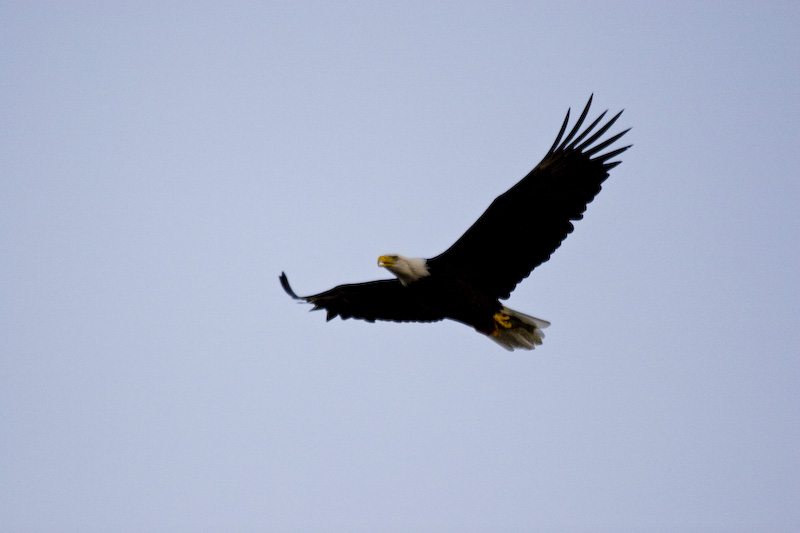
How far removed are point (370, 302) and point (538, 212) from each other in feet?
7.89

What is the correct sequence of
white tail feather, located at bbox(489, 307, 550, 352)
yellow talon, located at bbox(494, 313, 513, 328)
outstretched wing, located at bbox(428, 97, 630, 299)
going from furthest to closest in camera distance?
white tail feather, located at bbox(489, 307, 550, 352), yellow talon, located at bbox(494, 313, 513, 328), outstretched wing, located at bbox(428, 97, 630, 299)

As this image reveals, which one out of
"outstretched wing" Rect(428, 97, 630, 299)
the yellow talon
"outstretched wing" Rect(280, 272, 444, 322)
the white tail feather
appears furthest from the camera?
"outstretched wing" Rect(280, 272, 444, 322)

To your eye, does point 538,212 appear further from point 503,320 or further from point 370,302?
point 370,302

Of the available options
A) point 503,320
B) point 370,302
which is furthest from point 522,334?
point 370,302

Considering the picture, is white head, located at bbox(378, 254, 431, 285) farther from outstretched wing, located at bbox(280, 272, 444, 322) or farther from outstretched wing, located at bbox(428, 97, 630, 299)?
outstretched wing, located at bbox(280, 272, 444, 322)

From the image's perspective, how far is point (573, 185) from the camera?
25.7 ft

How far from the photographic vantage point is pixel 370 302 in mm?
9445

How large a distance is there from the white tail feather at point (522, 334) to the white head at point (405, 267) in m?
1.35

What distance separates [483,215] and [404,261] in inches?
36.3

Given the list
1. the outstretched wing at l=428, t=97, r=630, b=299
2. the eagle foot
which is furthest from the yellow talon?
the outstretched wing at l=428, t=97, r=630, b=299

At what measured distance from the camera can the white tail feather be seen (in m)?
9.00

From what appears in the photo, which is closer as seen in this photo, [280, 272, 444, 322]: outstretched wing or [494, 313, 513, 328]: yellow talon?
[494, 313, 513, 328]: yellow talon

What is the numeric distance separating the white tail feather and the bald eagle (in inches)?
0.4

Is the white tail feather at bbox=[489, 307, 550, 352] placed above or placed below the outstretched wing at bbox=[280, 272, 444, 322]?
below
